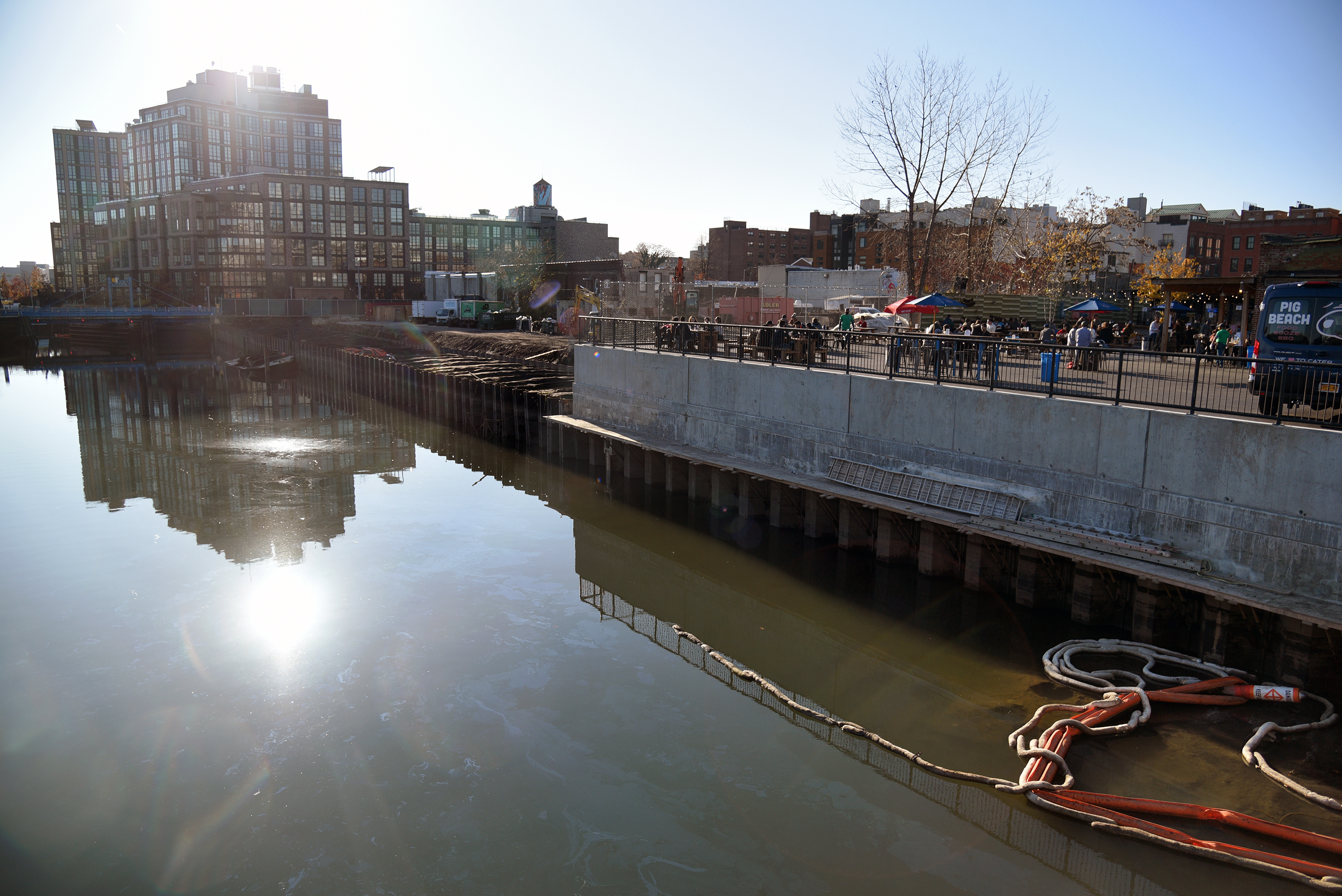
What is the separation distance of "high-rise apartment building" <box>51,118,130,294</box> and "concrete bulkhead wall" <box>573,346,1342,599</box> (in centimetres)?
18283

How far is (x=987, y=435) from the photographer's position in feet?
57.8

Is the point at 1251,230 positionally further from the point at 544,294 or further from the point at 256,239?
the point at 256,239

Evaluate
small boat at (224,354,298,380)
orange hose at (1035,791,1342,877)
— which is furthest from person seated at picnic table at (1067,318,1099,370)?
small boat at (224,354,298,380)

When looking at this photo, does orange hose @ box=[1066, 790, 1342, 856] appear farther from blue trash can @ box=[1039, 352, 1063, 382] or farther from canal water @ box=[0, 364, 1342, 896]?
blue trash can @ box=[1039, 352, 1063, 382]

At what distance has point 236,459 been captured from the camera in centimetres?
3347

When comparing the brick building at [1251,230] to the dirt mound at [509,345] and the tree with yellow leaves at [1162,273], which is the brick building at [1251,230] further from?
the dirt mound at [509,345]

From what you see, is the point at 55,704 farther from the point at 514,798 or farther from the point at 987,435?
the point at 987,435

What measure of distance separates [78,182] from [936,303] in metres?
196

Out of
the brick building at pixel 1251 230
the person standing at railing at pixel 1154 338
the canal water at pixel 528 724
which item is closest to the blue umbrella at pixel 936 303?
the person standing at railing at pixel 1154 338

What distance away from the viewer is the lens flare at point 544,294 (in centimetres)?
8594

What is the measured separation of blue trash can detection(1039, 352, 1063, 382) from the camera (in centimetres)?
1672

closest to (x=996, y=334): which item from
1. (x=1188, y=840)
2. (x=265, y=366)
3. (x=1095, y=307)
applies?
(x=1095, y=307)

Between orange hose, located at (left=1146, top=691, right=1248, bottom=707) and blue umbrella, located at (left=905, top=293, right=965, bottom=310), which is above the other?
blue umbrella, located at (left=905, top=293, right=965, bottom=310)

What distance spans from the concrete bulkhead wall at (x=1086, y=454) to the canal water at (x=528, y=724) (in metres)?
2.28
